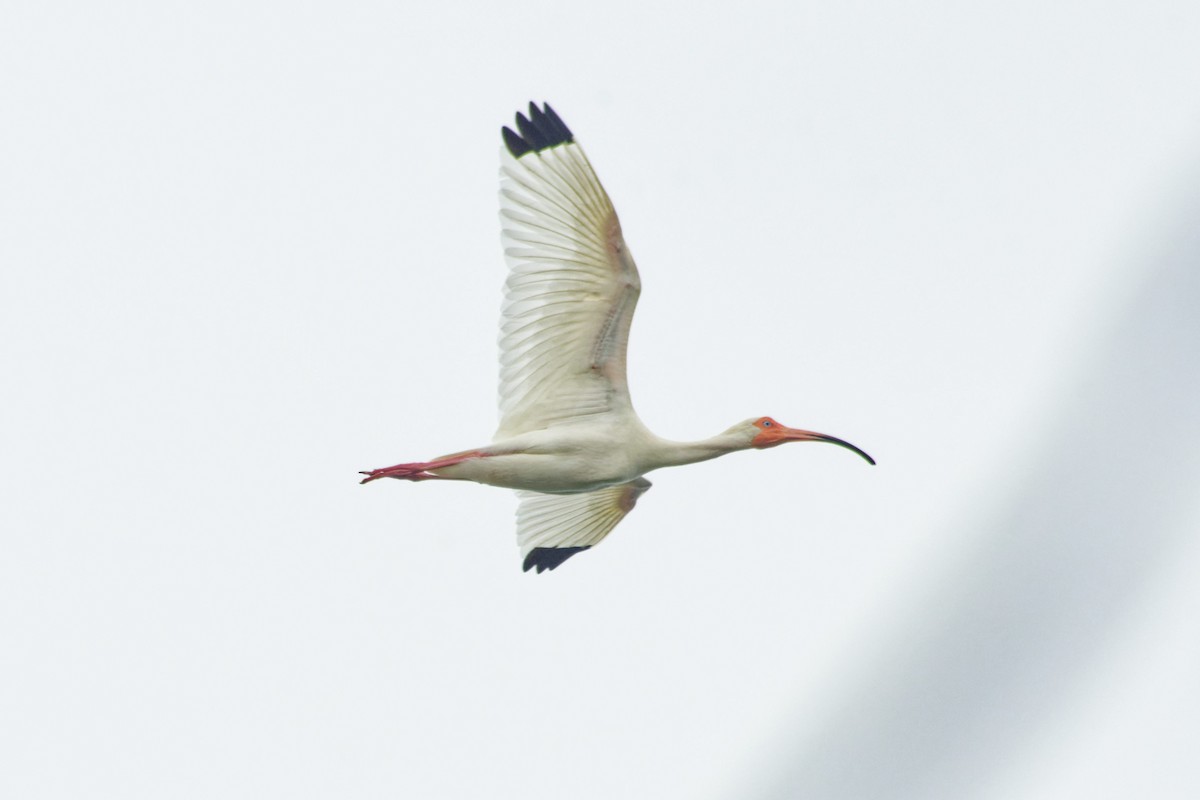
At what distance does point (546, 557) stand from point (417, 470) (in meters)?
2.59

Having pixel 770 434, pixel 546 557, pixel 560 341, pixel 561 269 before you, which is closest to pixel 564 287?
pixel 561 269

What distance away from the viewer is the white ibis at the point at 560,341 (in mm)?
11617

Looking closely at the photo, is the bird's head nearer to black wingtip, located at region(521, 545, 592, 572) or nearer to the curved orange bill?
the curved orange bill

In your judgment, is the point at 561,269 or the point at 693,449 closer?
the point at 561,269

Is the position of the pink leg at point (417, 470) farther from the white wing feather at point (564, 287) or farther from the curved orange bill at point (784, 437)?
the curved orange bill at point (784, 437)

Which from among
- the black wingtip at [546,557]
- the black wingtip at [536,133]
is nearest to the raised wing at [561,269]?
the black wingtip at [536,133]

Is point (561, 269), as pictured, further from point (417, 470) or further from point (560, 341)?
point (417, 470)

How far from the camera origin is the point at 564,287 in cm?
1172

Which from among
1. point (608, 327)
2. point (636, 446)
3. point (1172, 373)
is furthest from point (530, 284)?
point (1172, 373)

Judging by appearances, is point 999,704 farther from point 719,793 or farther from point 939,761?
point 719,793

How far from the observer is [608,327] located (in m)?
11.8

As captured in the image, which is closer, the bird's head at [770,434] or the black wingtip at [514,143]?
the black wingtip at [514,143]

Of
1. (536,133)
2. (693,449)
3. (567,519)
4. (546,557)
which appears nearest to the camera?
(536,133)

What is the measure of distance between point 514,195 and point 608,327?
3.80ft
